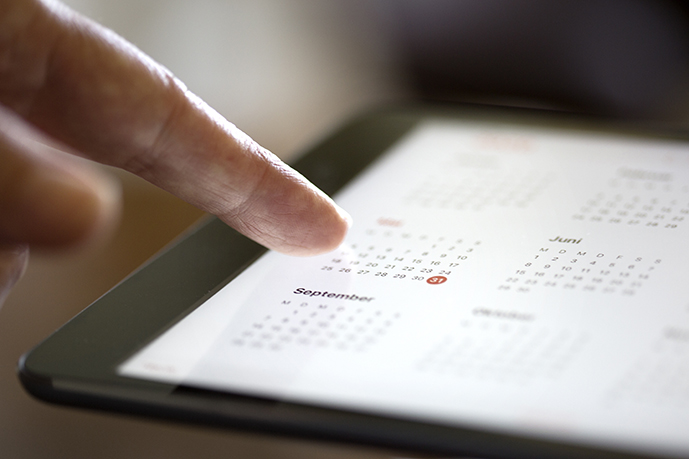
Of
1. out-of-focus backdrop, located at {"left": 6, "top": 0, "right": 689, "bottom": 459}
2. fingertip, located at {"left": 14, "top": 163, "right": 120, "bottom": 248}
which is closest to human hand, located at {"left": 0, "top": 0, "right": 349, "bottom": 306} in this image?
fingertip, located at {"left": 14, "top": 163, "right": 120, "bottom": 248}

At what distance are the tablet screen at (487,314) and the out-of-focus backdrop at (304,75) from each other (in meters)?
0.32

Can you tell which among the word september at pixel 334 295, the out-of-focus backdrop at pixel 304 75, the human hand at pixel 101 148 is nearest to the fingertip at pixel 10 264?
the human hand at pixel 101 148

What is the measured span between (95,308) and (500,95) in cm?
73

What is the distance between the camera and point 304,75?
1.43m

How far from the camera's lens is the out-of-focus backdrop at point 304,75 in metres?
0.84

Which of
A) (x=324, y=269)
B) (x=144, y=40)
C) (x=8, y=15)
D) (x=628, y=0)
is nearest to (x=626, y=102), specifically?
(x=628, y=0)

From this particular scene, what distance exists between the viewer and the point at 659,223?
1.27ft

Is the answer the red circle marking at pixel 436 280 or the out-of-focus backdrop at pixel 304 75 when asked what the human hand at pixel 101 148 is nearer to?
the red circle marking at pixel 436 280

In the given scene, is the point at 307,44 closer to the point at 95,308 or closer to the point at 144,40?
the point at 144,40

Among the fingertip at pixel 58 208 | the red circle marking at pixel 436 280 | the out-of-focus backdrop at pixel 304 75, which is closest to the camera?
the fingertip at pixel 58 208

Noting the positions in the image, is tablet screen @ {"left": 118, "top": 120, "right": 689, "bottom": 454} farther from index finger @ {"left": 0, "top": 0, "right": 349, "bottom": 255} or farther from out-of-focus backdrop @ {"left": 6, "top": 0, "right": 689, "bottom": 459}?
out-of-focus backdrop @ {"left": 6, "top": 0, "right": 689, "bottom": 459}

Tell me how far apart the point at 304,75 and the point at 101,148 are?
1.16 meters

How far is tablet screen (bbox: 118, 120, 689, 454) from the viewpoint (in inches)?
10.7

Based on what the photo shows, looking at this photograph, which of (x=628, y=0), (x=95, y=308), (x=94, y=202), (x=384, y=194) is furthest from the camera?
(x=628, y=0)
